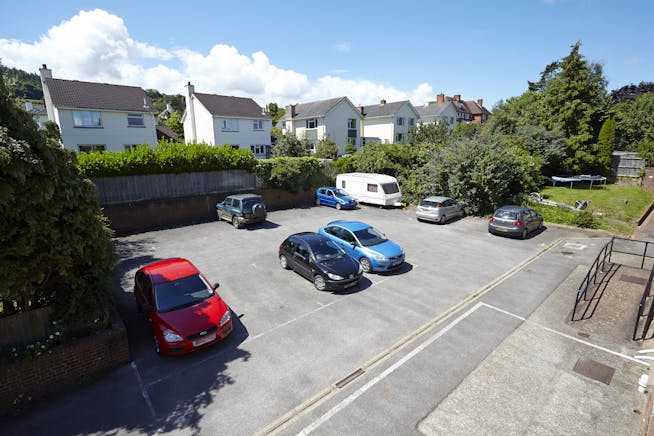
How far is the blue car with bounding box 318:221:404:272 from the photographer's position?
38.9 ft

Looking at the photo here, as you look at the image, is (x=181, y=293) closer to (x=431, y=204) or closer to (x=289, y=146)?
(x=431, y=204)

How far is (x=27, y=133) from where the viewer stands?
19.0 ft

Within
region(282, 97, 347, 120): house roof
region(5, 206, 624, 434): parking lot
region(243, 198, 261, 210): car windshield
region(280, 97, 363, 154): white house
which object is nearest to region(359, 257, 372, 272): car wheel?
region(5, 206, 624, 434): parking lot

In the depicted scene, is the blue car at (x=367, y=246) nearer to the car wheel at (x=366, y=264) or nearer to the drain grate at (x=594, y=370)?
the car wheel at (x=366, y=264)

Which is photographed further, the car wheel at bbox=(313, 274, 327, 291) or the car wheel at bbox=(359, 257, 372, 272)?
the car wheel at bbox=(359, 257, 372, 272)

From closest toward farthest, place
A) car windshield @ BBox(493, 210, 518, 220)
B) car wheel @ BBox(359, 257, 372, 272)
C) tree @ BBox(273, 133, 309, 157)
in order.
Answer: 1. car wheel @ BBox(359, 257, 372, 272)
2. car windshield @ BBox(493, 210, 518, 220)
3. tree @ BBox(273, 133, 309, 157)

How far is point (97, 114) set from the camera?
27.1m

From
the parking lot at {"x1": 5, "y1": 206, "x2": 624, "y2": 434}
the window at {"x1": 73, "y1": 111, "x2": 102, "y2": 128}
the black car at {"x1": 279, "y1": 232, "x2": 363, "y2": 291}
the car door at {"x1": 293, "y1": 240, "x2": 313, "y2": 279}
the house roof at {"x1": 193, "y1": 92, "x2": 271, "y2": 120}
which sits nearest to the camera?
the parking lot at {"x1": 5, "y1": 206, "x2": 624, "y2": 434}

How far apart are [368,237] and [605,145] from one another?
29740mm

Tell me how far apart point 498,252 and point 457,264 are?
2.95 metres

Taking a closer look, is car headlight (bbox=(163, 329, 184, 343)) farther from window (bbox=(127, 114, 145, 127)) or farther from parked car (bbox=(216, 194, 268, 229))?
window (bbox=(127, 114, 145, 127))

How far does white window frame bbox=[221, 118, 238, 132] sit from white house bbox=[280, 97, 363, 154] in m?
7.93

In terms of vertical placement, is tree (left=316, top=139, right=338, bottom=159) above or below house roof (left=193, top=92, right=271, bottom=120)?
below

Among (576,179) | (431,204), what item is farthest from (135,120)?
(576,179)
